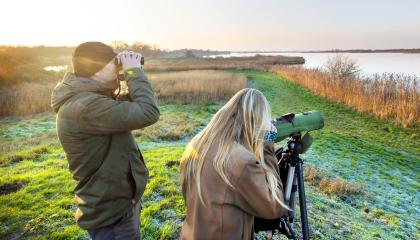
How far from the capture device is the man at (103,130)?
64.4 inches

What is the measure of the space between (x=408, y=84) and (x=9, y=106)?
14.7 m

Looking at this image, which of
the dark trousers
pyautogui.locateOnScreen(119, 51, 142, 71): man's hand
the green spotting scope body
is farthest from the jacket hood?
the green spotting scope body

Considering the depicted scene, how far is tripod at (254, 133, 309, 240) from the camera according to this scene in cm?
219

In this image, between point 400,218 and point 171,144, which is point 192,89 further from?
point 400,218

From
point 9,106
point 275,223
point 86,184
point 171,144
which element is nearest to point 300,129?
point 275,223

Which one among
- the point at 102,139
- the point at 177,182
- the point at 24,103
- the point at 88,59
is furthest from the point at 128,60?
the point at 24,103

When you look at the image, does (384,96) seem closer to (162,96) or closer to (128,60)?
(162,96)

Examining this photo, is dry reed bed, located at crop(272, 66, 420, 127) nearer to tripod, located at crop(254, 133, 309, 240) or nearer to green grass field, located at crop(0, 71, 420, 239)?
green grass field, located at crop(0, 71, 420, 239)

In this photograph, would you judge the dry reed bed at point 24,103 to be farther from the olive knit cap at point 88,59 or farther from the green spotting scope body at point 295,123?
the green spotting scope body at point 295,123

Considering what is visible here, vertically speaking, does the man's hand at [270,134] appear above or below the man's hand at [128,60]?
below

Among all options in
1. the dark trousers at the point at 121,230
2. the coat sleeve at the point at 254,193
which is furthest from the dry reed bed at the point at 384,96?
the dark trousers at the point at 121,230

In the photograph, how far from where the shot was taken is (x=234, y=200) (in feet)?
5.26

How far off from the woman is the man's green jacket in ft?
1.08

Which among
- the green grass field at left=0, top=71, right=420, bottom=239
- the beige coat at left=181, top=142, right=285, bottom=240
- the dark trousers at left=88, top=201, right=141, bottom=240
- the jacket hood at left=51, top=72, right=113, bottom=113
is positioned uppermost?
the jacket hood at left=51, top=72, right=113, bottom=113
